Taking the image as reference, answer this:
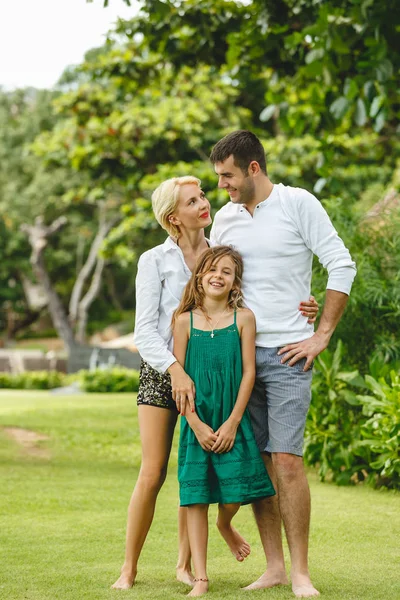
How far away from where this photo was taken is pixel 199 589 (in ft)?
13.9

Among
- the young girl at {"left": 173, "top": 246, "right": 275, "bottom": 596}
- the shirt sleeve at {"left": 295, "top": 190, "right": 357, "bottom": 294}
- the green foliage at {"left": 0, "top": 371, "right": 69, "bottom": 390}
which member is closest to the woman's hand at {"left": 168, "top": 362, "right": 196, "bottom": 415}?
the young girl at {"left": 173, "top": 246, "right": 275, "bottom": 596}

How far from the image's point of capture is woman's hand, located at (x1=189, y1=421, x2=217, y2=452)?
13.8ft

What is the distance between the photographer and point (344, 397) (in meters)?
7.75

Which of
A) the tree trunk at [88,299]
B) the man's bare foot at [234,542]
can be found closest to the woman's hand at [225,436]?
the man's bare foot at [234,542]

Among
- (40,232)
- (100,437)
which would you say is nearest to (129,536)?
(100,437)

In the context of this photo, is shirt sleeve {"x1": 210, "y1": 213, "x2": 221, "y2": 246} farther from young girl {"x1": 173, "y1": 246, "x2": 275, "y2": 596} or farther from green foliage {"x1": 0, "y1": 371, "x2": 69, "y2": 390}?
green foliage {"x1": 0, "y1": 371, "x2": 69, "y2": 390}

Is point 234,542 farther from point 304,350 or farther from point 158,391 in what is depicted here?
point 304,350

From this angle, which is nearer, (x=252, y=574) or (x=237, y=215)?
(x=237, y=215)

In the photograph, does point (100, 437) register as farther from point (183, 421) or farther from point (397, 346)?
point (183, 421)

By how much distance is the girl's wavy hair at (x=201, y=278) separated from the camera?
14.1 ft

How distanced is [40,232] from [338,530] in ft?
98.2

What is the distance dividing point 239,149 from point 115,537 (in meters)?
2.77

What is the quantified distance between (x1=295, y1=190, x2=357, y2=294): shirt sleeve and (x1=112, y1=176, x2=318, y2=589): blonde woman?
0.59 feet

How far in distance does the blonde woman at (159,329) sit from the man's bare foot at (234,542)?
21cm
